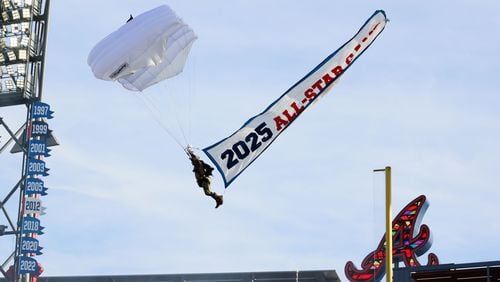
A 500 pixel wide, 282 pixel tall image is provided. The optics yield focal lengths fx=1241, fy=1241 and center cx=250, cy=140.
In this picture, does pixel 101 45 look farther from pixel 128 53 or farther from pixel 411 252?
pixel 411 252

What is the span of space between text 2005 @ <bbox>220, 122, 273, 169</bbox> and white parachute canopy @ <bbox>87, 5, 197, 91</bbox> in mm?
3748

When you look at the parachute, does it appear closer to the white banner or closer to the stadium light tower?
the white banner

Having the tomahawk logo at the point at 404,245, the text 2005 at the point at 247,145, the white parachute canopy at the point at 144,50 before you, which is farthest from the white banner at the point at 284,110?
the tomahawk logo at the point at 404,245

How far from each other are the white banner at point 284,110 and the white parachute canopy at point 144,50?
3.60 meters

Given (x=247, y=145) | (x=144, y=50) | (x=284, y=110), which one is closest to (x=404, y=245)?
(x=284, y=110)

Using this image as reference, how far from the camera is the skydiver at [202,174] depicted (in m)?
39.1

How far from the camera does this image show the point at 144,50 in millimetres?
41062

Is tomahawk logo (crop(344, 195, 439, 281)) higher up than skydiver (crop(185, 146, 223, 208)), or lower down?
higher up

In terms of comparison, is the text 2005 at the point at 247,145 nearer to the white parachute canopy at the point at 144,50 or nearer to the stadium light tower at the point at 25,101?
the white parachute canopy at the point at 144,50

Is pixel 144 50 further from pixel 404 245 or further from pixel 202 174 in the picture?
pixel 404 245

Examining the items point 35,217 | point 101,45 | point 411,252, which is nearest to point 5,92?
point 35,217

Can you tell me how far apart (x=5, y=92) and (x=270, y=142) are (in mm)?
37732

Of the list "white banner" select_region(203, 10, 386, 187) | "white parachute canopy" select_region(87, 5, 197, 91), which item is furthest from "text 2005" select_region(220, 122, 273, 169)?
"white parachute canopy" select_region(87, 5, 197, 91)

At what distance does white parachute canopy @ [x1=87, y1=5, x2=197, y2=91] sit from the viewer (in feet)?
135
